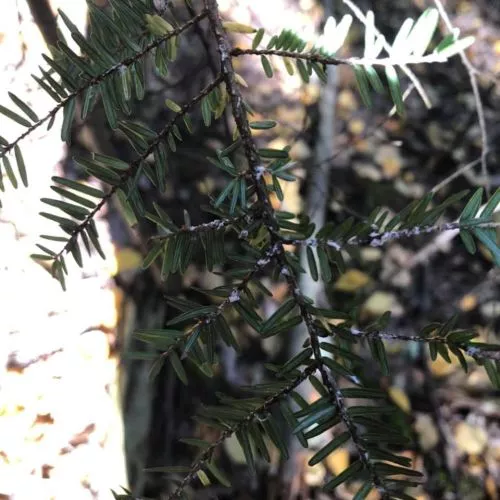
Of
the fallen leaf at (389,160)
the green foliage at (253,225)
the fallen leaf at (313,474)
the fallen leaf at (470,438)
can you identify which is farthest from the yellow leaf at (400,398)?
the green foliage at (253,225)

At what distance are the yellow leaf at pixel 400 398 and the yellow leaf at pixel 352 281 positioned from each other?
29 cm

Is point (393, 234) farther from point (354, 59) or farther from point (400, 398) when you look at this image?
point (400, 398)

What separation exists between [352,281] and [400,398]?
0.34m

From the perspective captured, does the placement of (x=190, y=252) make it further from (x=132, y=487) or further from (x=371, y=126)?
(x=371, y=126)

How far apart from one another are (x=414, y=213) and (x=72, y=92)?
0.28 metres

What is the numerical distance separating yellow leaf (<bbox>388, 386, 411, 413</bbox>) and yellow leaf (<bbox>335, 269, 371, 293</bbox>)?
287 mm

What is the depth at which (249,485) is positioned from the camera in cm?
118

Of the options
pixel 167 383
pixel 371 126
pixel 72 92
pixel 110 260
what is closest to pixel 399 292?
pixel 371 126

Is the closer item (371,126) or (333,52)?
(333,52)

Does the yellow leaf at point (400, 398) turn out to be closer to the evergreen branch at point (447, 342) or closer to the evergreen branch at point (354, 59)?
the evergreen branch at point (447, 342)

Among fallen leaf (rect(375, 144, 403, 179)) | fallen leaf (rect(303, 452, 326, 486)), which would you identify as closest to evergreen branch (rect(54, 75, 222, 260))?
fallen leaf (rect(303, 452, 326, 486))

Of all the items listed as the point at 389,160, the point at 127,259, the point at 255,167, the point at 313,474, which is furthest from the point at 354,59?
the point at 389,160

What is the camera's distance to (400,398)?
1367 mm

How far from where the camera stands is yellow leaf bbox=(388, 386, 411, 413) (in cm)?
136
